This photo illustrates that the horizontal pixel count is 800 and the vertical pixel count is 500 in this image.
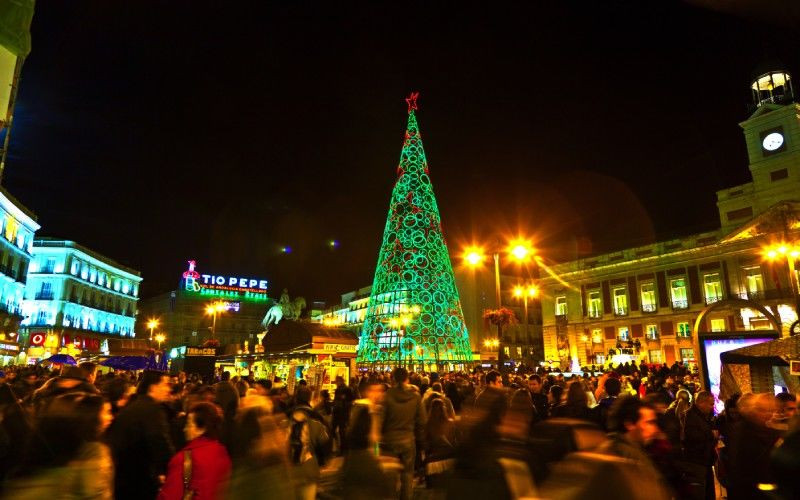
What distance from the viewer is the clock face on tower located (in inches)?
1540

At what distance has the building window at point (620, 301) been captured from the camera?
158ft

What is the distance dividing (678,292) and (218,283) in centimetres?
7054

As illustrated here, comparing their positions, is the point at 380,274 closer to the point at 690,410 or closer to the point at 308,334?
Result: the point at 308,334

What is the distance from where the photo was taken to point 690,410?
20.6 ft

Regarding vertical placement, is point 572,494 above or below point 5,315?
below

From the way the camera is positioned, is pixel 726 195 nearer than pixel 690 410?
No

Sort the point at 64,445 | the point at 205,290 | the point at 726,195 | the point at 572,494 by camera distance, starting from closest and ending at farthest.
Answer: the point at 572,494 < the point at 64,445 < the point at 726,195 < the point at 205,290

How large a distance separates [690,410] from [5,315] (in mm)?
49861

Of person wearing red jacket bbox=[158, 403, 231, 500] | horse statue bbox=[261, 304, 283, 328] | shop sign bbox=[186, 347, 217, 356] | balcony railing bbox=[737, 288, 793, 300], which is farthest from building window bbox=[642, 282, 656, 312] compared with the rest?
person wearing red jacket bbox=[158, 403, 231, 500]

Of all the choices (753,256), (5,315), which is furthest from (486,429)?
(5,315)

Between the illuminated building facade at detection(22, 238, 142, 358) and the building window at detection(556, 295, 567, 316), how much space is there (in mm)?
46664

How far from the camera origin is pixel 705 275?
42.8m

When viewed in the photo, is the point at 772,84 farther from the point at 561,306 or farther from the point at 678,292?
the point at 561,306

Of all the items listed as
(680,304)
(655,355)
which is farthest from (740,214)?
(655,355)
